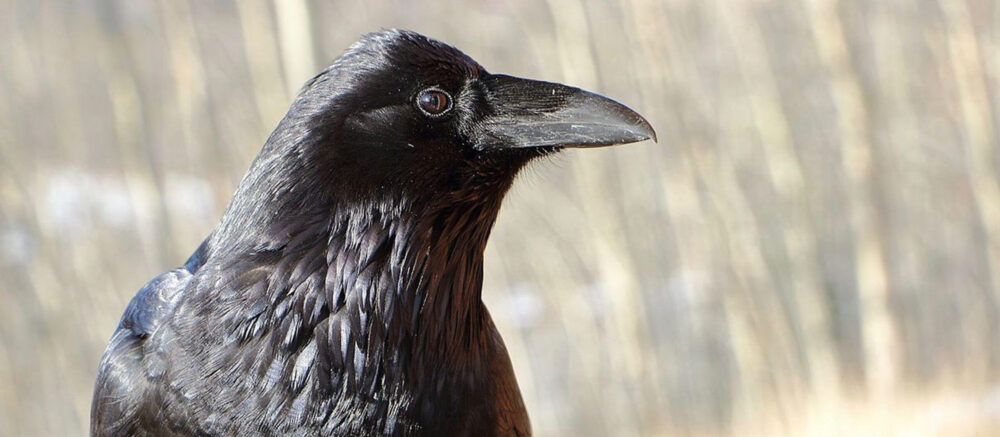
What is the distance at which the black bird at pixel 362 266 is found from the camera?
7.94 feet

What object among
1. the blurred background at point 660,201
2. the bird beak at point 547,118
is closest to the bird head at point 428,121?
the bird beak at point 547,118

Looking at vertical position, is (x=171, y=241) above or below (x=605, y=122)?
above

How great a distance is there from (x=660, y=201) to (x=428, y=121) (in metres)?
16.3

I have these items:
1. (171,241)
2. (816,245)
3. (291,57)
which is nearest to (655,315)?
(816,245)

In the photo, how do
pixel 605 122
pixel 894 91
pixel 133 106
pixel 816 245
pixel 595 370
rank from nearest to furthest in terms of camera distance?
pixel 605 122 → pixel 133 106 → pixel 816 245 → pixel 894 91 → pixel 595 370

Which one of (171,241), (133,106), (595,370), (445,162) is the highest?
(133,106)

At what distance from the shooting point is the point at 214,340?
2.42 meters

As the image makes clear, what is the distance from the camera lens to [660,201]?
61.1 feet

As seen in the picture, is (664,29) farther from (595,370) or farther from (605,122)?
(605,122)

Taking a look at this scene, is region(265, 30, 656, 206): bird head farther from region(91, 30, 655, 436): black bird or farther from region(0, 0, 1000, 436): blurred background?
region(0, 0, 1000, 436): blurred background

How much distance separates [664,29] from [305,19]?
34.4 ft

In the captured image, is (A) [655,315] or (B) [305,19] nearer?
(B) [305,19]

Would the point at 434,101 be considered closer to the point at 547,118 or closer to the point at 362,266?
the point at 547,118

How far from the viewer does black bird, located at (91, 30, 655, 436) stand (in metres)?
2.42
